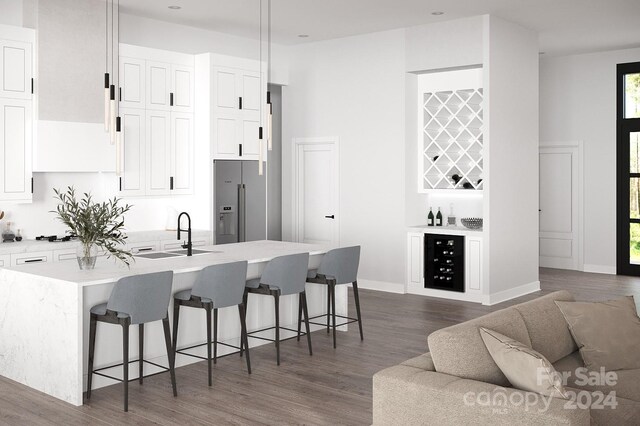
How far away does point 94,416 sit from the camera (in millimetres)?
4516

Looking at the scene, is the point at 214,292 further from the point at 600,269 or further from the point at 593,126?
the point at 593,126

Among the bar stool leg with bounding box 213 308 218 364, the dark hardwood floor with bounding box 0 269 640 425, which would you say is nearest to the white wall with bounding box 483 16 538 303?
the dark hardwood floor with bounding box 0 269 640 425

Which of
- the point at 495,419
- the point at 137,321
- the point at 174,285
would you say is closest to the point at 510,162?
the point at 174,285

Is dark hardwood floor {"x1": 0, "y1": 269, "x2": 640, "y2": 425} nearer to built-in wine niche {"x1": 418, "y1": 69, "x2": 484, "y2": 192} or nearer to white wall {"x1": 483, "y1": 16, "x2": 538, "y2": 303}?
white wall {"x1": 483, "y1": 16, "x2": 538, "y2": 303}

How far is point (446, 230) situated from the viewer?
8.79 meters

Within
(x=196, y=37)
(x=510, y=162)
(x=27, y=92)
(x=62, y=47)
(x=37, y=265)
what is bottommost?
(x=37, y=265)

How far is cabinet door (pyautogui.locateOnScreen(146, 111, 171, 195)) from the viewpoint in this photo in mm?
7984

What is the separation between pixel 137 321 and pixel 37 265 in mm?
1267

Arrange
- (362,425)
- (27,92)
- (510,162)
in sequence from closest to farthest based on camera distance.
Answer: (362,425) < (27,92) < (510,162)

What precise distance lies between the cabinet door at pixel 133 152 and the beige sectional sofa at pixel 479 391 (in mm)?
5045

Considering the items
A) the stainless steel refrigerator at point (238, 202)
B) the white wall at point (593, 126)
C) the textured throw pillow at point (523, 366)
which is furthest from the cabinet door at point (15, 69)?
the white wall at point (593, 126)

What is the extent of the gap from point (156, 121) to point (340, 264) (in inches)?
119

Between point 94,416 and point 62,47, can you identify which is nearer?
point 94,416

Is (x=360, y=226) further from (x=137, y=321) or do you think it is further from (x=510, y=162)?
(x=137, y=321)
